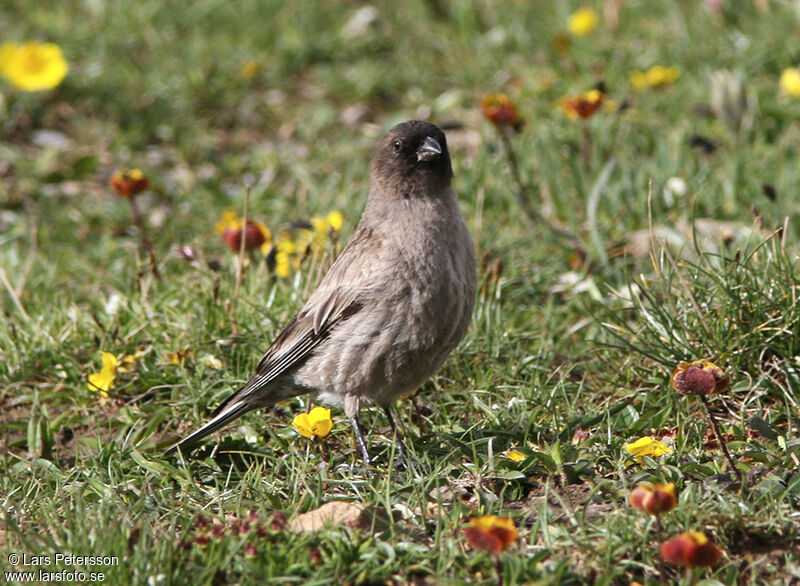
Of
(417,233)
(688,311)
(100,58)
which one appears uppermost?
(100,58)

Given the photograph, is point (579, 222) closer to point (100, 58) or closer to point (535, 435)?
point (535, 435)

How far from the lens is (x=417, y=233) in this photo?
14.4ft

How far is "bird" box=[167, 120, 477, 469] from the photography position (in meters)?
4.27

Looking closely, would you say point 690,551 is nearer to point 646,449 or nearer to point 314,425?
point 646,449

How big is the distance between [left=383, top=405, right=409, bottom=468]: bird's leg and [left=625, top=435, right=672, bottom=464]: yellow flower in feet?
2.77

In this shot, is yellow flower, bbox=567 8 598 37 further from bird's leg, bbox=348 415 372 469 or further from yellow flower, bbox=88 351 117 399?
yellow flower, bbox=88 351 117 399

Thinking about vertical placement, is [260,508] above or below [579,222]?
below

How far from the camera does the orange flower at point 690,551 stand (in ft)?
9.25

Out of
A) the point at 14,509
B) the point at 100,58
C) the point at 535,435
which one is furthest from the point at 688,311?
the point at 100,58

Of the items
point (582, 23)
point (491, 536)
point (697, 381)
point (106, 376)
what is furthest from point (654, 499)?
point (582, 23)

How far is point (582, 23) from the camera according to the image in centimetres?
823

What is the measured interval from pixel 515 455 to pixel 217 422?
4.15 ft

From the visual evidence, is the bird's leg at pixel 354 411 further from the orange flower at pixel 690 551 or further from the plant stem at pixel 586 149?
the plant stem at pixel 586 149

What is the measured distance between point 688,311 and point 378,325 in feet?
4.38
